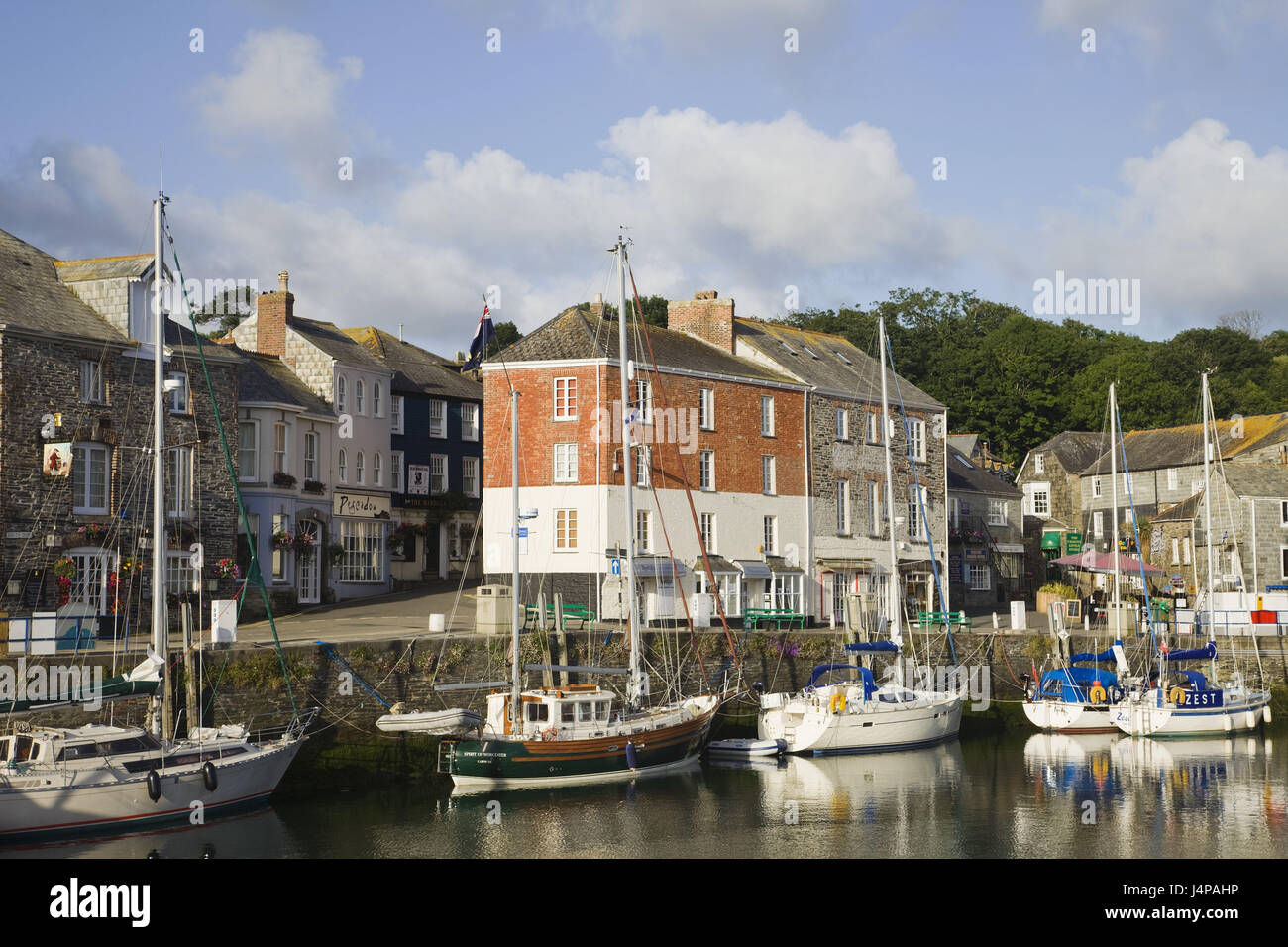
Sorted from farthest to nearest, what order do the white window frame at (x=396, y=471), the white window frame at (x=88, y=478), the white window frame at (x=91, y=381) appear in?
the white window frame at (x=396, y=471) < the white window frame at (x=91, y=381) < the white window frame at (x=88, y=478)

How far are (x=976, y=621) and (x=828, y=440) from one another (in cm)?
957

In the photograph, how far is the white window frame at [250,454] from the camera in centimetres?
4878

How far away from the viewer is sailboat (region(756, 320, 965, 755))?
131ft

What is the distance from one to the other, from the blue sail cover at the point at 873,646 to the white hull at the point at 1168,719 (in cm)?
788

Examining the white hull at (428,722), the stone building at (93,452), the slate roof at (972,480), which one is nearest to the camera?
the white hull at (428,722)

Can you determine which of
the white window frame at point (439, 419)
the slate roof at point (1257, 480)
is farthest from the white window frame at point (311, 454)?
the slate roof at point (1257, 480)

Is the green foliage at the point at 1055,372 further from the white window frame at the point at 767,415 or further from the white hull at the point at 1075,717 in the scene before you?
the white hull at the point at 1075,717

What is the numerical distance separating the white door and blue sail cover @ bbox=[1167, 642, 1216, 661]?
101 feet

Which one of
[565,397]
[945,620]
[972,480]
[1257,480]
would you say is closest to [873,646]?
[945,620]

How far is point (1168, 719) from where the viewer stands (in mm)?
44438

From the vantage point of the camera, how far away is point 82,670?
98.7 ft

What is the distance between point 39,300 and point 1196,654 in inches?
1561

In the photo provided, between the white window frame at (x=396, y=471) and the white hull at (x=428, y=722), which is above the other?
the white window frame at (x=396, y=471)

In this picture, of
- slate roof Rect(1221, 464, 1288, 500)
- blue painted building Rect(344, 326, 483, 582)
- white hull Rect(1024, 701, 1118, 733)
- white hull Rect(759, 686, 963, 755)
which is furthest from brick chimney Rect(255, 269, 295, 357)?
slate roof Rect(1221, 464, 1288, 500)
